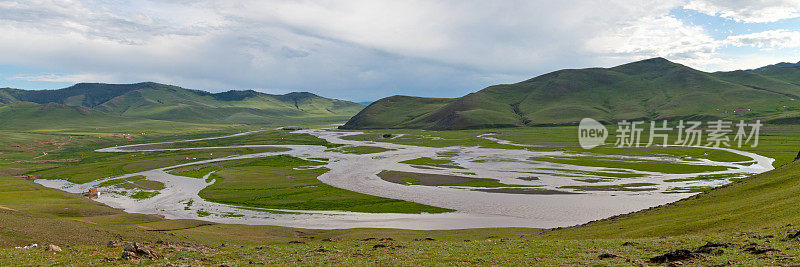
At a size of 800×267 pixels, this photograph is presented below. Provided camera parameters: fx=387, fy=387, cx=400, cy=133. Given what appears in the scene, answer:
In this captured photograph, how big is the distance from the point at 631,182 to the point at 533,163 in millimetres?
33461

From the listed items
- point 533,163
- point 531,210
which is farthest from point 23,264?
A: point 533,163

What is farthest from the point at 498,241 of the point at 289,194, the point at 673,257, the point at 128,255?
the point at 289,194

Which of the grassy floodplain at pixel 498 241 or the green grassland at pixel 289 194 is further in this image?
the green grassland at pixel 289 194

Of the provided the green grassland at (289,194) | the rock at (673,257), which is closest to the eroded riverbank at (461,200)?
the green grassland at (289,194)

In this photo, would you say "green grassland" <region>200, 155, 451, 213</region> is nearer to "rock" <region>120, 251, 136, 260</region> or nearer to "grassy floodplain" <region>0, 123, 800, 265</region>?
"grassy floodplain" <region>0, 123, 800, 265</region>

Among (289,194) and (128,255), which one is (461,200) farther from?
(128,255)

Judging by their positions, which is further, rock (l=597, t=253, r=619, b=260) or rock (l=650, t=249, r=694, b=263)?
rock (l=597, t=253, r=619, b=260)

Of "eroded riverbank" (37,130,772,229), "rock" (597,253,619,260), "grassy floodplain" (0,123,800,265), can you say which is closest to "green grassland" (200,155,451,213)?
"eroded riverbank" (37,130,772,229)

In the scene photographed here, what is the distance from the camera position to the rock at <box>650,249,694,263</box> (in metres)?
20.7

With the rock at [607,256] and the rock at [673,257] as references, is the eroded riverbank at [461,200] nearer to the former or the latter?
the rock at [607,256]

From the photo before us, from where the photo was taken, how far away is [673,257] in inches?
820

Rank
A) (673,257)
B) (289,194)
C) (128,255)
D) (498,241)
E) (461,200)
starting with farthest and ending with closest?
1. (289,194)
2. (461,200)
3. (498,241)
4. (128,255)
5. (673,257)

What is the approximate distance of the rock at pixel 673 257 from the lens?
20.7 metres

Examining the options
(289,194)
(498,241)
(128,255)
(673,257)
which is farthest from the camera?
(289,194)
